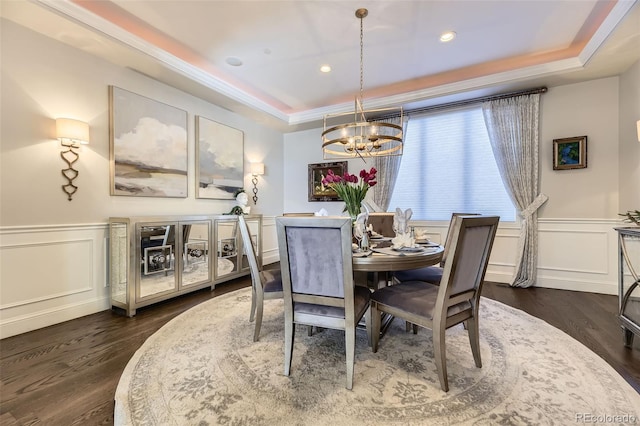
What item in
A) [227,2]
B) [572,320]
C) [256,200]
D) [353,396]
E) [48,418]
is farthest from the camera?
[256,200]

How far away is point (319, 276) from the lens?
1682mm

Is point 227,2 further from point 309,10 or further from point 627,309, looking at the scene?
point 627,309

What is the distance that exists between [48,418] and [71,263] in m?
1.76

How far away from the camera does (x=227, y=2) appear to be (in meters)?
2.41

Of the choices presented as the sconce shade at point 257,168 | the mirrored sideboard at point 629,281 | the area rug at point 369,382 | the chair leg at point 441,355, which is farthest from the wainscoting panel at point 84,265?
the chair leg at point 441,355

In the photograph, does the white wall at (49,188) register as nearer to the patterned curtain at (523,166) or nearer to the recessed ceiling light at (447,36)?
the recessed ceiling light at (447,36)

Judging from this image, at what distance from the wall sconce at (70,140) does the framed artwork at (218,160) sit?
1.42 metres

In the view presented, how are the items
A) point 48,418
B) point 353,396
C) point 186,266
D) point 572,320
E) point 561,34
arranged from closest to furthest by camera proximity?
point 48,418 < point 353,396 < point 572,320 < point 561,34 < point 186,266

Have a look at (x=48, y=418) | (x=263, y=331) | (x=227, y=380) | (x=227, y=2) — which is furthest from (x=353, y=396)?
(x=227, y=2)

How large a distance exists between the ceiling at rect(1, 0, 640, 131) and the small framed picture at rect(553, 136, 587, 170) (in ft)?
2.54

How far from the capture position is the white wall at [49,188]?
2.37 metres

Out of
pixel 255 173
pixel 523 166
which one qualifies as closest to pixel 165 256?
pixel 255 173

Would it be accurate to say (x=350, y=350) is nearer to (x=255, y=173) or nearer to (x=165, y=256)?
(x=165, y=256)

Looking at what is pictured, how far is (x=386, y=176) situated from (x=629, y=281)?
3.09m
